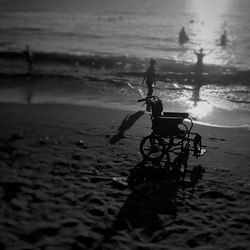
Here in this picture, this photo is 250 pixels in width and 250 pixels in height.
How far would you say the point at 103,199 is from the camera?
7.22m

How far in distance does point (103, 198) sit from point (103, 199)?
0.04 m

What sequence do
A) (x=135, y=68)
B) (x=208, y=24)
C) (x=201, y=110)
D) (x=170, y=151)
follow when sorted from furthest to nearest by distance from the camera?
(x=208, y=24), (x=135, y=68), (x=201, y=110), (x=170, y=151)

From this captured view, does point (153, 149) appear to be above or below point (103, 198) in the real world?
above

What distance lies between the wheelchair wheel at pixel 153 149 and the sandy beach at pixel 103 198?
219 mm

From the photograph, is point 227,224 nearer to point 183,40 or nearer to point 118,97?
point 118,97

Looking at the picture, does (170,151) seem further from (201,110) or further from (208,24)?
(208,24)

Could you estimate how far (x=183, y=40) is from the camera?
148ft

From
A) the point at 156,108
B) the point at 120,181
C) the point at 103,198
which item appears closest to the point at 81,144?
the point at 156,108

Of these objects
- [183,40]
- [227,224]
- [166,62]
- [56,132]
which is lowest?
[227,224]

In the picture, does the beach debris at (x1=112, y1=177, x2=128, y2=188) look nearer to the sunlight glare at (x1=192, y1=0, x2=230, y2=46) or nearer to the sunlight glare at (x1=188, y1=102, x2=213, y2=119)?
the sunlight glare at (x1=188, y1=102, x2=213, y2=119)

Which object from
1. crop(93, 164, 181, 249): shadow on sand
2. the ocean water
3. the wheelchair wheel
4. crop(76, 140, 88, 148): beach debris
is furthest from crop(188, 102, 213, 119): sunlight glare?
crop(93, 164, 181, 249): shadow on sand

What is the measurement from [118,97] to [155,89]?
3009 mm

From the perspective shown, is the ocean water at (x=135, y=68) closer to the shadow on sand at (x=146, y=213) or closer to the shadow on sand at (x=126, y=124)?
the shadow on sand at (x=126, y=124)

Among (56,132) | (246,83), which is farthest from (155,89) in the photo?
(56,132)
